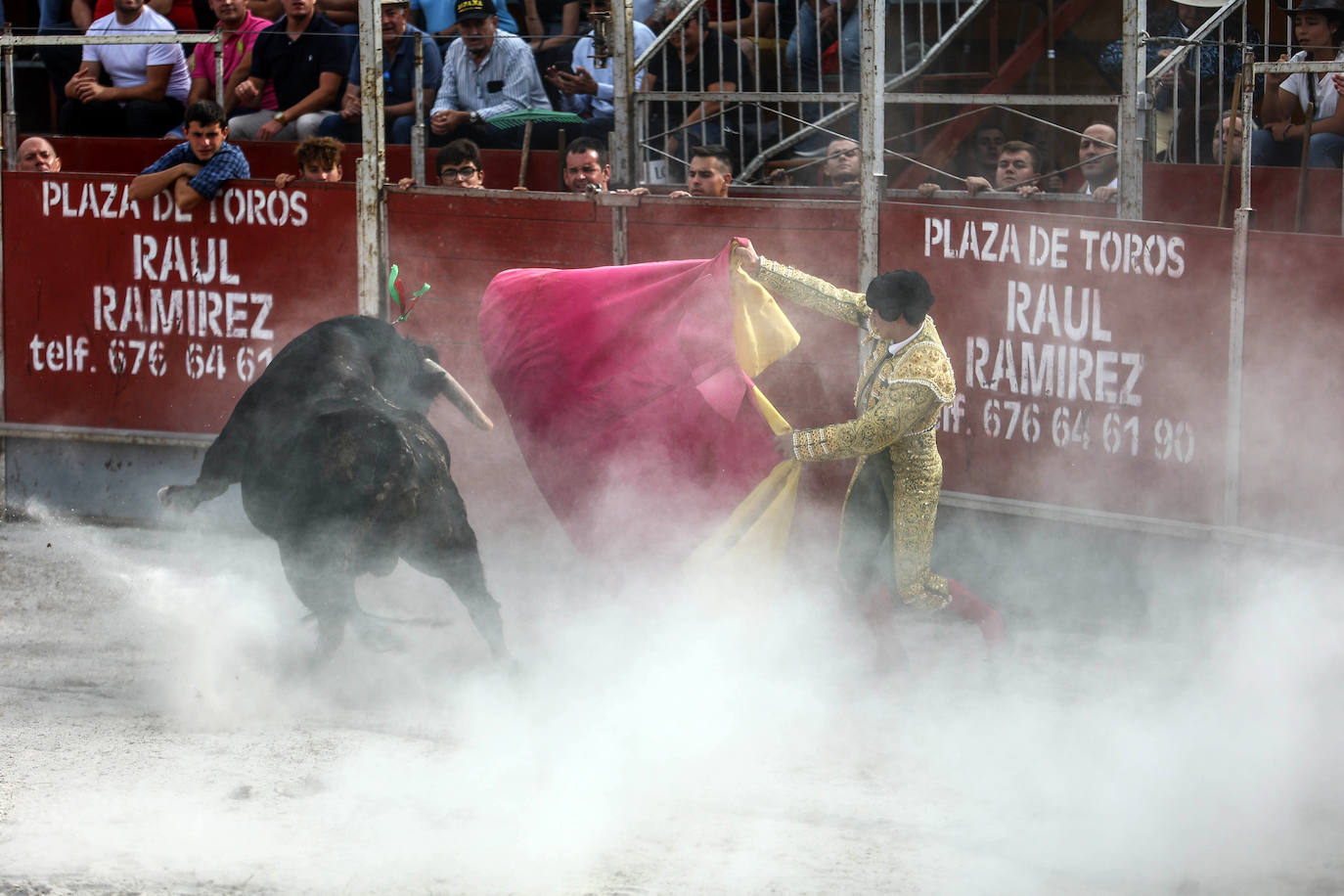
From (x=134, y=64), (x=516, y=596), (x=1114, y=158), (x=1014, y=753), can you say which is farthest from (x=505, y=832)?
(x=134, y=64)

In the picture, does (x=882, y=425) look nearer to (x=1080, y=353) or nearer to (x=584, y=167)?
(x=1080, y=353)

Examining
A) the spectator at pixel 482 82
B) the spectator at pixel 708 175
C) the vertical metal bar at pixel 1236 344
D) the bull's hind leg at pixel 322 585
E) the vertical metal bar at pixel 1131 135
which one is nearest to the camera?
the bull's hind leg at pixel 322 585

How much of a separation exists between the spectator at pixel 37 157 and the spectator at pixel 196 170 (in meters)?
1.03

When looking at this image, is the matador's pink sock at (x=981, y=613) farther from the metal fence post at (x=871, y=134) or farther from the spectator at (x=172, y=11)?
the spectator at (x=172, y=11)

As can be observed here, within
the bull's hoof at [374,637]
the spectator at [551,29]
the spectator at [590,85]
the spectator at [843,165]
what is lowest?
the bull's hoof at [374,637]

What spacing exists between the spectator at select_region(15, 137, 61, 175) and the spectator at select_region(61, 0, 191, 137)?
4.16 feet

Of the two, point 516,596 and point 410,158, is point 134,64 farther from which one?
point 516,596

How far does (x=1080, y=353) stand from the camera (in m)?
6.77

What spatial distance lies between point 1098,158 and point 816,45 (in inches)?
75.6

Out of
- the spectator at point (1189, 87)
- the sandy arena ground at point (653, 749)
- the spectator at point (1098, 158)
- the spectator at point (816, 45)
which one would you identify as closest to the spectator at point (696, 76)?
the spectator at point (816, 45)

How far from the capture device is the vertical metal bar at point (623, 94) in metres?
7.61

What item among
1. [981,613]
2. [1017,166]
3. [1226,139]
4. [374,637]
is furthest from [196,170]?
[1226,139]

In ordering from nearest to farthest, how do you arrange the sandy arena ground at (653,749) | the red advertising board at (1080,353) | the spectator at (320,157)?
the sandy arena ground at (653,749), the red advertising board at (1080,353), the spectator at (320,157)

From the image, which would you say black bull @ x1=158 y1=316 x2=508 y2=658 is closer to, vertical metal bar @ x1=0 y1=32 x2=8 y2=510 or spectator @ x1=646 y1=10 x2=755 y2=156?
spectator @ x1=646 y1=10 x2=755 y2=156
